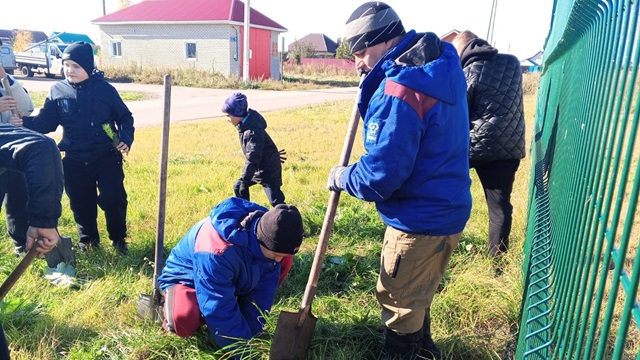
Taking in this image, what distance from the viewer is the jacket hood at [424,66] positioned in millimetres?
2047

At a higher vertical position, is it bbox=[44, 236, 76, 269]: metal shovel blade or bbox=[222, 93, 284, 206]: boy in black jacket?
bbox=[222, 93, 284, 206]: boy in black jacket

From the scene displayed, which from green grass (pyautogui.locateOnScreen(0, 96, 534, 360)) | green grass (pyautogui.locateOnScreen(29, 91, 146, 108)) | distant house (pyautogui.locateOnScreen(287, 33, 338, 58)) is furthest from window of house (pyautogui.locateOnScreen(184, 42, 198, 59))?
distant house (pyautogui.locateOnScreen(287, 33, 338, 58))

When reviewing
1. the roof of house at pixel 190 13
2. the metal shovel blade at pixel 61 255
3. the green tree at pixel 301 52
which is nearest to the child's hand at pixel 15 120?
the metal shovel blade at pixel 61 255

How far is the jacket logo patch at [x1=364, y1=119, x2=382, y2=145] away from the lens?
6.87 feet

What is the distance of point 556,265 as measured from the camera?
6.12 ft

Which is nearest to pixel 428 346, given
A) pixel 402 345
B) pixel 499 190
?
pixel 402 345

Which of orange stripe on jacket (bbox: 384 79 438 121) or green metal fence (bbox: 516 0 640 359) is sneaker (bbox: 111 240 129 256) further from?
green metal fence (bbox: 516 0 640 359)

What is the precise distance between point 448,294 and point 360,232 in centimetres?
136

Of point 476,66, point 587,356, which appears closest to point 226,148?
point 476,66

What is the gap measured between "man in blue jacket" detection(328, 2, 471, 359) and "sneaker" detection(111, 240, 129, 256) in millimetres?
2355

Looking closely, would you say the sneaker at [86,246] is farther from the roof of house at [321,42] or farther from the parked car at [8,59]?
the roof of house at [321,42]

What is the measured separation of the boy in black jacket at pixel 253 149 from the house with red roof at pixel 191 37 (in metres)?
24.4

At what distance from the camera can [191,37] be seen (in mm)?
29625

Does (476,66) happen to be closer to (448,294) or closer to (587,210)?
(448,294)
